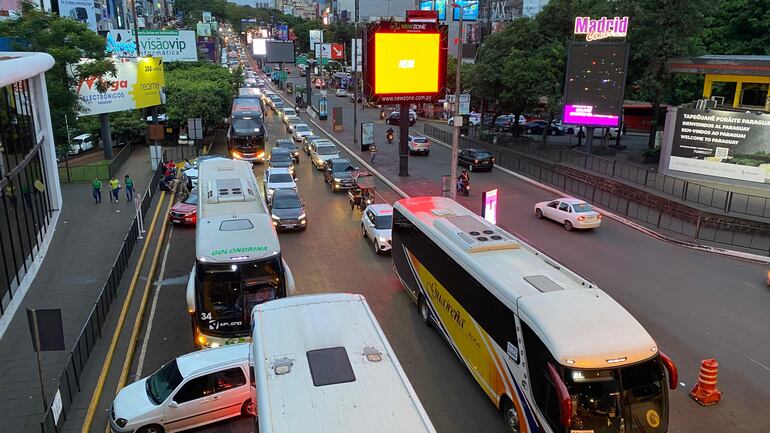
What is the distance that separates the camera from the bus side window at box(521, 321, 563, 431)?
895 cm

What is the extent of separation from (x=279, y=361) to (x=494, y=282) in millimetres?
4842

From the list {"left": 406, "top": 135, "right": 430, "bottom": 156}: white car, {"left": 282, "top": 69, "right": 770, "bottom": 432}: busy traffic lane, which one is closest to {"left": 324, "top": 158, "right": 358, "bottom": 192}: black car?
{"left": 282, "top": 69, "right": 770, "bottom": 432}: busy traffic lane

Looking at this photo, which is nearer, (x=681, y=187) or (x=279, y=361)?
(x=279, y=361)

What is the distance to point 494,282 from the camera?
11.1 m

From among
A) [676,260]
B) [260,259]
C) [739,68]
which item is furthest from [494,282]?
[739,68]

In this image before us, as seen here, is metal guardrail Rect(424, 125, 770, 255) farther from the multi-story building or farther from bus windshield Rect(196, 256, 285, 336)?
the multi-story building

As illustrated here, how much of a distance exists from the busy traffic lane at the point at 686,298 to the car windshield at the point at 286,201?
923 cm

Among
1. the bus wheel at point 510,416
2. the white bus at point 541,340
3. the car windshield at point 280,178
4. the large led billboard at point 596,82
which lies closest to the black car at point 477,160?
the large led billboard at point 596,82

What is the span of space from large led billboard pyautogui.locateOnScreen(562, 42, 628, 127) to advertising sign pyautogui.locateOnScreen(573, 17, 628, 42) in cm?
111

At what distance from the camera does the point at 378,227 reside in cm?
2238

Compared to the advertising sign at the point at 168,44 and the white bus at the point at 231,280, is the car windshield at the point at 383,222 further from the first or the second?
the advertising sign at the point at 168,44

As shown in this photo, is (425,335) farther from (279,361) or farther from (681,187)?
(681,187)

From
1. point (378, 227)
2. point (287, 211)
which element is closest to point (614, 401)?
point (378, 227)

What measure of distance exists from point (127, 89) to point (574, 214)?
3199cm
